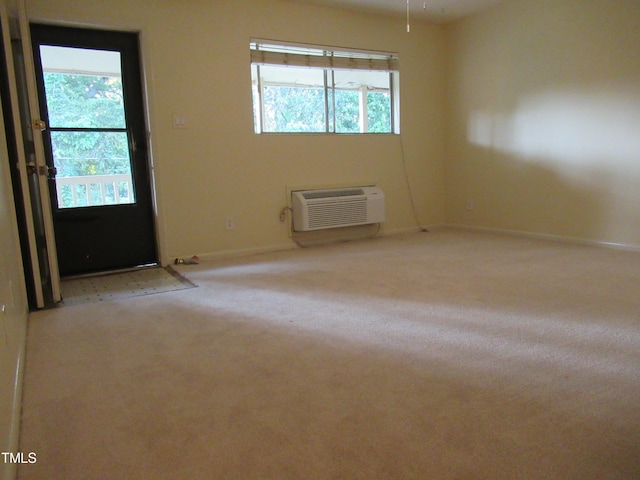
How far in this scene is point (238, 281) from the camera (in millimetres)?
3430

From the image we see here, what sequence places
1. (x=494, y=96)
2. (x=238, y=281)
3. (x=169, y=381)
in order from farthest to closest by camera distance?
(x=494, y=96)
(x=238, y=281)
(x=169, y=381)

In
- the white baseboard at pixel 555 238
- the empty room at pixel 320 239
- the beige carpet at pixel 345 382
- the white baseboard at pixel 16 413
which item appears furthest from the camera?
the white baseboard at pixel 555 238

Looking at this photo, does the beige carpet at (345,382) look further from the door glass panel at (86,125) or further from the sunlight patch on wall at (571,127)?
the sunlight patch on wall at (571,127)

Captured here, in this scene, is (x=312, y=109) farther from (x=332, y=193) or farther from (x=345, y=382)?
(x=345, y=382)

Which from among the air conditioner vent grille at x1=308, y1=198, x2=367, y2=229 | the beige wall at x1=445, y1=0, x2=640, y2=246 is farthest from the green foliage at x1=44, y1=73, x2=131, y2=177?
the beige wall at x1=445, y1=0, x2=640, y2=246

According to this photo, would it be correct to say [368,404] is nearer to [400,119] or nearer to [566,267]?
[566,267]

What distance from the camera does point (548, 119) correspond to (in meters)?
4.56

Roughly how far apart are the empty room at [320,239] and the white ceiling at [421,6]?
0.18 ft

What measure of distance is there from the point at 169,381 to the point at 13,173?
185 cm

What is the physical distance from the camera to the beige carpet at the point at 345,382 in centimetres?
132

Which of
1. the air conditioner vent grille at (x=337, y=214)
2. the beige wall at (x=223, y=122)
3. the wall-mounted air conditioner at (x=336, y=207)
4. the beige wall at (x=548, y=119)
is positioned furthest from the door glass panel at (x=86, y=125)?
the beige wall at (x=548, y=119)

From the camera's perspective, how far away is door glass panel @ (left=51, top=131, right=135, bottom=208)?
367 centimetres

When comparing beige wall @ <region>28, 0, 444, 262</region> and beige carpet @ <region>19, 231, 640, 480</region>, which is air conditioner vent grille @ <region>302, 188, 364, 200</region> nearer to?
beige wall @ <region>28, 0, 444, 262</region>

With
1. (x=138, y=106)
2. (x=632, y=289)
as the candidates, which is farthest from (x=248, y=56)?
(x=632, y=289)
